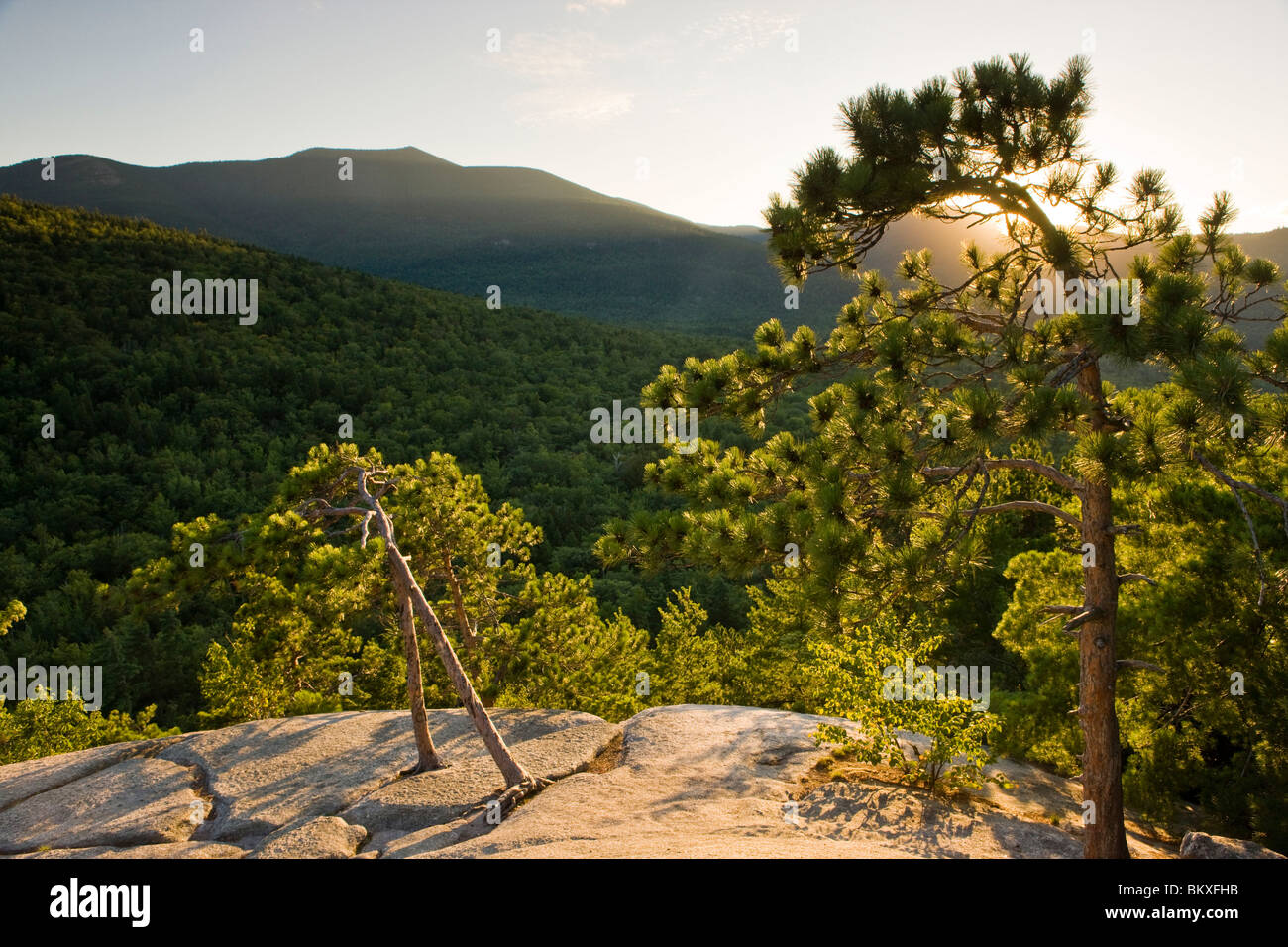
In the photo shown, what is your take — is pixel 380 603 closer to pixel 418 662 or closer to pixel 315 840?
pixel 418 662

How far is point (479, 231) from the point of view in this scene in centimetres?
11888

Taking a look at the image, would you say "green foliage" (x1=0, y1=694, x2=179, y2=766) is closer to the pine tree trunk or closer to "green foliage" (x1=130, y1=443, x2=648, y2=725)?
"green foliage" (x1=130, y1=443, x2=648, y2=725)

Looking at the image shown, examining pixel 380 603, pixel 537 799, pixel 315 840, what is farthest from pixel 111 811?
pixel 537 799

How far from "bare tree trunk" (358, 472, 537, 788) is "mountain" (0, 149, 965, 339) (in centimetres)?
5866

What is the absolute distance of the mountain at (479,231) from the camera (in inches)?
3327

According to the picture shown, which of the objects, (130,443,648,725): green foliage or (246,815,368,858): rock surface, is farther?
(130,443,648,725): green foliage

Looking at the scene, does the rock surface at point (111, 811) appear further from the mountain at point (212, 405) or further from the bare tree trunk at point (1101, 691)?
the mountain at point (212, 405)

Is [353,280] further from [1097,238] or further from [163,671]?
[1097,238]

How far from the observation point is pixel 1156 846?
6.64 meters

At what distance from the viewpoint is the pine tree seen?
414 centimetres

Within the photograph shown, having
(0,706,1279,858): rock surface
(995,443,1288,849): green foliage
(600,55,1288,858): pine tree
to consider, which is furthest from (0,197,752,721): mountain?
(600,55,1288,858): pine tree

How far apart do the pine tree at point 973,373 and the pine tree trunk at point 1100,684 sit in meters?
0.01
